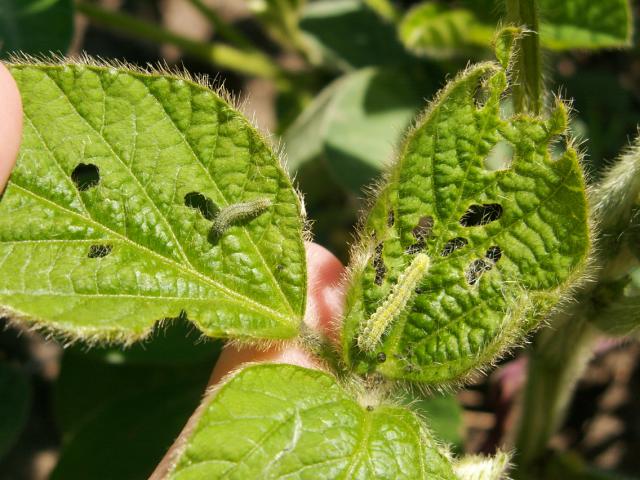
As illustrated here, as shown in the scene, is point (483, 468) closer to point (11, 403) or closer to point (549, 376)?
point (549, 376)

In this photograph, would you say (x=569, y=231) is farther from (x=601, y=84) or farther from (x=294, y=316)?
(x=601, y=84)

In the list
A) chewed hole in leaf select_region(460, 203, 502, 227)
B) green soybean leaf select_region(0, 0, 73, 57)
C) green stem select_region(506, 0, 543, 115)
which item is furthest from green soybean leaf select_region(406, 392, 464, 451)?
green soybean leaf select_region(0, 0, 73, 57)

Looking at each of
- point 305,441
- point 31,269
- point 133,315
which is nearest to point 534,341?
point 305,441

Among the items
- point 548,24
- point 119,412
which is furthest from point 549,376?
point 119,412

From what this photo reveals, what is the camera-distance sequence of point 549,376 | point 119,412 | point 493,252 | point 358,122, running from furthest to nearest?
1. point 358,122
2. point 119,412
3. point 549,376
4. point 493,252

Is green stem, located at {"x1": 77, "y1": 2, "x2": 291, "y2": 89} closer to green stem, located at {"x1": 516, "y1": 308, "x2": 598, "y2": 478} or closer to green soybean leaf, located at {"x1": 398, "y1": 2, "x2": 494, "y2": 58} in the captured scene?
green soybean leaf, located at {"x1": 398, "y1": 2, "x2": 494, "y2": 58}

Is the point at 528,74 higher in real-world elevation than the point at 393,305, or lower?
higher
